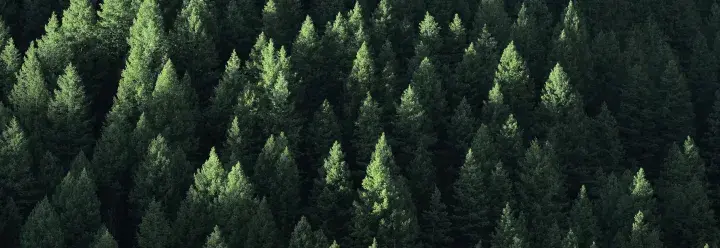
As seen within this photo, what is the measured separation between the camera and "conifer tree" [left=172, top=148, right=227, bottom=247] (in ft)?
299

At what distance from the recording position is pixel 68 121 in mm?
102500

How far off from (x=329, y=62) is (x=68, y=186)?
Answer: 3143cm

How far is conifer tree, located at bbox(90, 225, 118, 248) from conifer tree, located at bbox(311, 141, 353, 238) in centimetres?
1637

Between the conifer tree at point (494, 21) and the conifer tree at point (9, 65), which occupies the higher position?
the conifer tree at point (494, 21)

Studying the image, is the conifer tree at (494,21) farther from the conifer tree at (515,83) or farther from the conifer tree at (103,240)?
the conifer tree at (103,240)

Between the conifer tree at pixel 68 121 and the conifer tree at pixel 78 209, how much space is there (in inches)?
460

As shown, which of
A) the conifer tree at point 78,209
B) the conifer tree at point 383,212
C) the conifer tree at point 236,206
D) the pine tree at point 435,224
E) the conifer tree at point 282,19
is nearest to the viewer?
the conifer tree at point 78,209

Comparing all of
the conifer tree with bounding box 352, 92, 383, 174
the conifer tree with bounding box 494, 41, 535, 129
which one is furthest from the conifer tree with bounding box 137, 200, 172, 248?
the conifer tree with bounding box 494, 41, 535, 129

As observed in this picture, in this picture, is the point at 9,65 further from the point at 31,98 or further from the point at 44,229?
the point at 44,229

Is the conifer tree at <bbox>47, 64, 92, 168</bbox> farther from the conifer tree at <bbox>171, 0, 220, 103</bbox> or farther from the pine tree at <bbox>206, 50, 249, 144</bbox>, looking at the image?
the conifer tree at <bbox>171, 0, 220, 103</bbox>

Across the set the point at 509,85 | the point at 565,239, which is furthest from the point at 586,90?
the point at 565,239

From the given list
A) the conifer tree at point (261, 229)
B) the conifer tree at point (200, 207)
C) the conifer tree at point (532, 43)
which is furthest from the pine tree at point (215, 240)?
the conifer tree at point (532, 43)

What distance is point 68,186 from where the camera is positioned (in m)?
91.0

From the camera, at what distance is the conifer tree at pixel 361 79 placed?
108 meters
